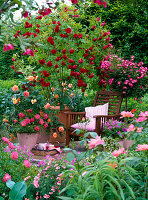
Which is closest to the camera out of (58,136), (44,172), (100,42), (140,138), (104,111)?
(140,138)

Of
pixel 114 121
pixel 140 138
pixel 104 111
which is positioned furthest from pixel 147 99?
pixel 140 138

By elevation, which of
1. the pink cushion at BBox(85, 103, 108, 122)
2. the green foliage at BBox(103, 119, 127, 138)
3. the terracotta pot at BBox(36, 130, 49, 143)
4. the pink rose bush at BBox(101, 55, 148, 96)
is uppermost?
the pink rose bush at BBox(101, 55, 148, 96)

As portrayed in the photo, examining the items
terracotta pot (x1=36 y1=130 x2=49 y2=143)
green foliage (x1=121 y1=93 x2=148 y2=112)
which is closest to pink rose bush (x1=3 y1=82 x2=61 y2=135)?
terracotta pot (x1=36 y1=130 x2=49 y2=143)

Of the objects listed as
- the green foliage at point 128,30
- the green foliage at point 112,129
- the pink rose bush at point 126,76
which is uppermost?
the green foliage at point 128,30

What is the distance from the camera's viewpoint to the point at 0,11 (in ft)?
3.71

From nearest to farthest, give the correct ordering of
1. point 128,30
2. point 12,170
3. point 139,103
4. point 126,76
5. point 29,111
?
1. point 12,170
2. point 29,111
3. point 126,76
4. point 139,103
5. point 128,30

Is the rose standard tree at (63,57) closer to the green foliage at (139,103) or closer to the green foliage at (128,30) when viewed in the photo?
the green foliage at (139,103)

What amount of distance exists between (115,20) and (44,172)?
255 inches

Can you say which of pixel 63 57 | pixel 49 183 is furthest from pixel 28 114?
pixel 49 183

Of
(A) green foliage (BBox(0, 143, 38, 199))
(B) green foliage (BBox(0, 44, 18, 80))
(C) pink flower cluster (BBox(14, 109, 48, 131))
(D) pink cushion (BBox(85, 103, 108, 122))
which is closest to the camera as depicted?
(A) green foliage (BBox(0, 143, 38, 199))

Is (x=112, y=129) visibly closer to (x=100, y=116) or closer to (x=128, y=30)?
(x=100, y=116)

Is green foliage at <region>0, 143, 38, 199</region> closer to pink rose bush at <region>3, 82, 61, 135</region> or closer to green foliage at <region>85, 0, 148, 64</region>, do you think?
pink rose bush at <region>3, 82, 61, 135</region>

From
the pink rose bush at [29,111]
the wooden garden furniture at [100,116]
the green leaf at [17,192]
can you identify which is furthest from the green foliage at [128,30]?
the green leaf at [17,192]

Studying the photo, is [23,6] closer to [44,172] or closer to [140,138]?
[140,138]
